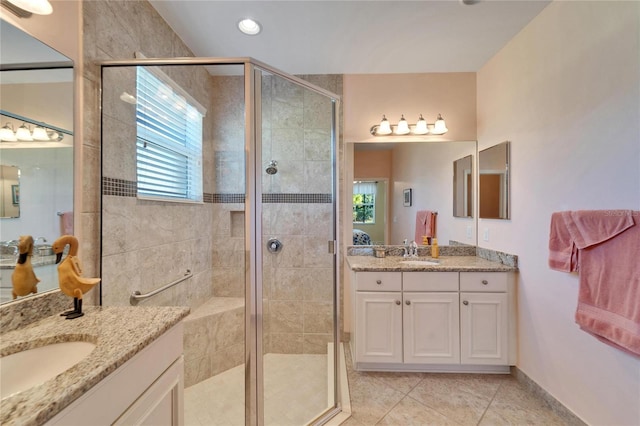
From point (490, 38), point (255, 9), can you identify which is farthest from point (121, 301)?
point (490, 38)

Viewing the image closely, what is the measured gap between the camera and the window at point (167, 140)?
160 centimetres

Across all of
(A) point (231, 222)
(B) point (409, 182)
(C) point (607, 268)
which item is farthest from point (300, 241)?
(C) point (607, 268)

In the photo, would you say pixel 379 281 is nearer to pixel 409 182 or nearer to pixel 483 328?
pixel 483 328

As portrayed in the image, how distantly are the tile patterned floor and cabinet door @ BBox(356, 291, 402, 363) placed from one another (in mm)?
173

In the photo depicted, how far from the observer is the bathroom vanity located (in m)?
1.99

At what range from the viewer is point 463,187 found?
8.14 ft

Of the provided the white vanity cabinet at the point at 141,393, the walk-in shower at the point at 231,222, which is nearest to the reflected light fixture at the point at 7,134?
the walk-in shower at the point at 231,222

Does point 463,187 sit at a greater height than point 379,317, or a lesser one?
greater

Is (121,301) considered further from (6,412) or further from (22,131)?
(6,412)

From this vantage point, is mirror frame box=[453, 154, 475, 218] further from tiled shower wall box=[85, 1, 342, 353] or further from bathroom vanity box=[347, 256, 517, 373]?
tiled shower wall box=[85, 1, 342, 353]

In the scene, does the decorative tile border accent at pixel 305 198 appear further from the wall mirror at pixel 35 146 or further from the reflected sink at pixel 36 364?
the reflected sink at pixel 36 364

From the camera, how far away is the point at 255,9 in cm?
168

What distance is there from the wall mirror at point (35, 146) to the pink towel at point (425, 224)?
2.46 metres

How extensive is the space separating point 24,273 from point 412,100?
9.09 feet
